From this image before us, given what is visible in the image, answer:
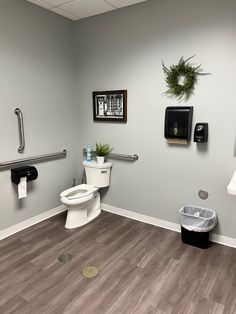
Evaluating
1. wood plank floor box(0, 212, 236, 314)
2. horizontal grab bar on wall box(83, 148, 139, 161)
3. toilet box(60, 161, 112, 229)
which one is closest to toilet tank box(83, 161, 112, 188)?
toilet box(60, 161, 112, 229)

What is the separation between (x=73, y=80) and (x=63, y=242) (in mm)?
2016

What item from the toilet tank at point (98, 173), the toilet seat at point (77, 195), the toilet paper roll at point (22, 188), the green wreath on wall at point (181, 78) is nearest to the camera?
the green wreath on wall at point (181, 78)

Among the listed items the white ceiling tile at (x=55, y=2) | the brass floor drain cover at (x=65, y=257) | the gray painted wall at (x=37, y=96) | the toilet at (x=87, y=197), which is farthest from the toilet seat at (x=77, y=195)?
the white ceiling tile at (x=55, y=2)

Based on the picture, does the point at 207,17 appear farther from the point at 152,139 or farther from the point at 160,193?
the point at 160,193

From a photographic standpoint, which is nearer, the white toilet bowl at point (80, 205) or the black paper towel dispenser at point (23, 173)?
the black paper towel dispenser at point (23, 173)

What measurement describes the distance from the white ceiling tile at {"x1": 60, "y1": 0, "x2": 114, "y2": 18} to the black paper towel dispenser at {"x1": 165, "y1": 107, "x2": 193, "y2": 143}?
1.31 metres

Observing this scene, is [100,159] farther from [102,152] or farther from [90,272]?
[90,272]

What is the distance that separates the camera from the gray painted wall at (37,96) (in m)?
2.34

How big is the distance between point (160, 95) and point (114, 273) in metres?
1.79

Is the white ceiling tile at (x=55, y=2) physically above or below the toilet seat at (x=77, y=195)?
above

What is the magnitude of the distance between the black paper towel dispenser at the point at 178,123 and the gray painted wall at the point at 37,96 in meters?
1.36

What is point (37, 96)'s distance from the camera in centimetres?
264

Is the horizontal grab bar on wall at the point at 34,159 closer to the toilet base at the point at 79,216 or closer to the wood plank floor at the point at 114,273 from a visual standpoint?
the toilet base at the point at 79,216

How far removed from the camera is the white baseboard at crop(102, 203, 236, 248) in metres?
2.35
